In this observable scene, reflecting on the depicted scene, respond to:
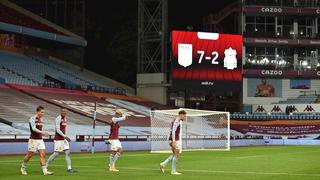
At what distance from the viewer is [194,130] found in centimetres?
5181

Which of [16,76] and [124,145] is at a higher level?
[16,76]

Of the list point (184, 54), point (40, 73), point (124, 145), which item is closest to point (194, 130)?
point (184, 54)

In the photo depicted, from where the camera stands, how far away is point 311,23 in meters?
76.4

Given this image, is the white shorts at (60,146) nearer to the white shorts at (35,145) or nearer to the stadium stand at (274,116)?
the white shorts at (35,145)

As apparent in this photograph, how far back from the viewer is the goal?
45.6 m

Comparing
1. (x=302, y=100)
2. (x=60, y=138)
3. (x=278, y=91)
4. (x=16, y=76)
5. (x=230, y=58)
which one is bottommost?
(x=60, y=138)

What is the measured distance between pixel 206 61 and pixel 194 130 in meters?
9.69

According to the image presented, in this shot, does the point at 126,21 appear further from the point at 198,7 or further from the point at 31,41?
the point at 31,41

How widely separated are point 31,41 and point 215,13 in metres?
24.9

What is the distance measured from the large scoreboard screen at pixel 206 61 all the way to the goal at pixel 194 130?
6.67m

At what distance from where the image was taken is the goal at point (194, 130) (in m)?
45.6

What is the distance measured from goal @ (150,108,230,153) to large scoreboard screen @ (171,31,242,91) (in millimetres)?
6672

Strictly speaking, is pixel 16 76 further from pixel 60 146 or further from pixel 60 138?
pixel 60 146

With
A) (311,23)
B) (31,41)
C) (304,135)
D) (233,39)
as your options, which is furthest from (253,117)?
(31,41)
